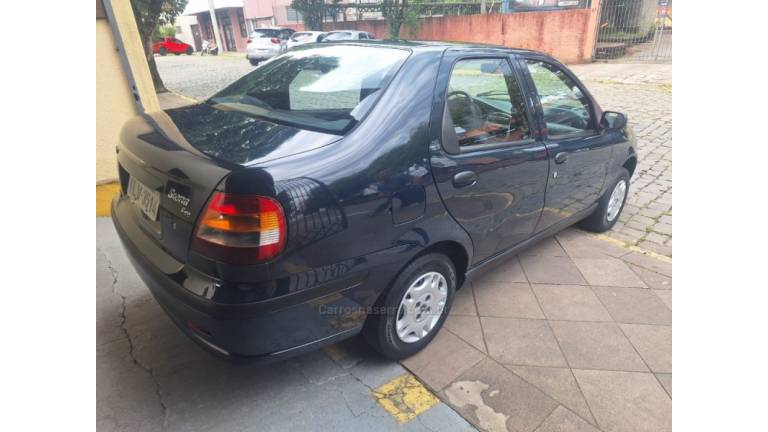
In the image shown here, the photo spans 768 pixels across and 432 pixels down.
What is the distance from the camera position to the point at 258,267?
1.58 meters

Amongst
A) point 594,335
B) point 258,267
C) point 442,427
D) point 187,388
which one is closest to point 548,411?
point 442,427

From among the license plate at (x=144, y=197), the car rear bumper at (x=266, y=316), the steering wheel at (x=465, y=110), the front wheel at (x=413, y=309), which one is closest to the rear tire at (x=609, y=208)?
the steering wheel at (x=465, y=110)

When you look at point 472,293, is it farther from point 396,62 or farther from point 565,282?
point 396,62

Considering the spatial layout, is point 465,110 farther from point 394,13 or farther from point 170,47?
point 170,47

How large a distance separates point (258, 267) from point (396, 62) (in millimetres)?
1233

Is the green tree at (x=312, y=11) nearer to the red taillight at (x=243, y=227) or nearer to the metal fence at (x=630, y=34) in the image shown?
the metal fence at (x=630, y=34)

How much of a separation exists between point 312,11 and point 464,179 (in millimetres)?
25660

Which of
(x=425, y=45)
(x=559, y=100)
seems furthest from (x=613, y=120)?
(x=425, y=45)

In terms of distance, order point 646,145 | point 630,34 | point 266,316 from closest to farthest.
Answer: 1. point 266,316
2. point 646,145
3. point 630,34

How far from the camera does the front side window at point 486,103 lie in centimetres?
227

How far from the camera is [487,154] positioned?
230 centimetres

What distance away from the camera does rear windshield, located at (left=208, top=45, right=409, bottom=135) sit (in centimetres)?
197

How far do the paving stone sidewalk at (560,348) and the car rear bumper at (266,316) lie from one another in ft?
2.15

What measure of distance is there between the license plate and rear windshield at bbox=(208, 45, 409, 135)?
2.01ft
